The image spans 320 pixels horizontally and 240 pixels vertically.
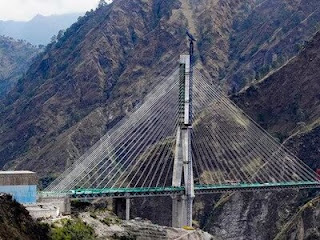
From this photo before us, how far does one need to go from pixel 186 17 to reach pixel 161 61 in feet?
58.8

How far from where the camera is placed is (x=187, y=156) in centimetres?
8112

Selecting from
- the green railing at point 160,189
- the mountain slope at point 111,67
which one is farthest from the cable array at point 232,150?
the mountain slope at point 111,67

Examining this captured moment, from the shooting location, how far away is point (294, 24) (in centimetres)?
16600

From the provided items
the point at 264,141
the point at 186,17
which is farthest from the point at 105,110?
the point at 264,141

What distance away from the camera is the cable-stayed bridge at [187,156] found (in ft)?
267

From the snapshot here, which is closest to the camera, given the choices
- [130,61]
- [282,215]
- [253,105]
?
[282,215]

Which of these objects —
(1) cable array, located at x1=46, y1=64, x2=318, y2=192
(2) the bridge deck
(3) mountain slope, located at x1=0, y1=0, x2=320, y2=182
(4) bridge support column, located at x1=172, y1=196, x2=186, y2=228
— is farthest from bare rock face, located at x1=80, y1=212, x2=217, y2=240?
(3) mountain slope, located at x1=0, y1=0, x2=320, y2=182

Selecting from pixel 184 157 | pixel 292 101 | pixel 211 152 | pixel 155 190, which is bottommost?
pixel 155 190

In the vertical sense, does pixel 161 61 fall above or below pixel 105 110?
above

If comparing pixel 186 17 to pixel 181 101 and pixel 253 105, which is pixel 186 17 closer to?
pixel 253 105

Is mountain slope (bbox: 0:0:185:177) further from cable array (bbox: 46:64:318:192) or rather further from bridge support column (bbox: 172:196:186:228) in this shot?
bridge support column (bbox: 172:196:186:228)

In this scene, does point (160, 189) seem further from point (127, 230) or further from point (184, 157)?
point (127, 230)

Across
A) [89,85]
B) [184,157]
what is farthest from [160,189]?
[89,85]

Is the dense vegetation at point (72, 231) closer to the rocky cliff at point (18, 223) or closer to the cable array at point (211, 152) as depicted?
the rocky cliff at point (18, 223)
